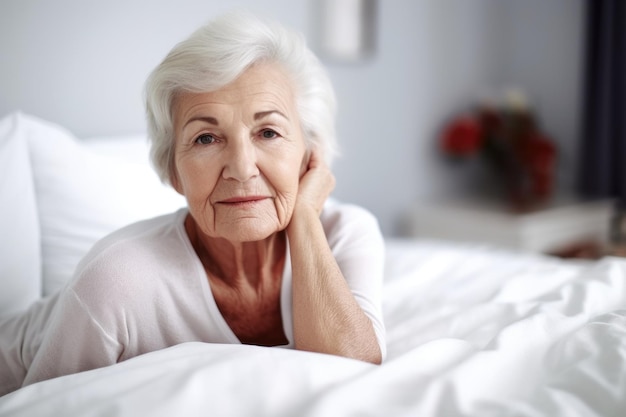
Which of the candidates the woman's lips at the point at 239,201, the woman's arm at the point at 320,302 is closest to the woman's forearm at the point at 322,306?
the woman's arm at the point at 320,302

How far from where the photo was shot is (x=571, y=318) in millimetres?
1222

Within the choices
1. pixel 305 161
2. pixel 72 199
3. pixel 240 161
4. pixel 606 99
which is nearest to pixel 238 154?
pixel 240 161

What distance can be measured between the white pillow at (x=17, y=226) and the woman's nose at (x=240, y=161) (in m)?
0.67

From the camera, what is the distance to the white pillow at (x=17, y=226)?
149cm

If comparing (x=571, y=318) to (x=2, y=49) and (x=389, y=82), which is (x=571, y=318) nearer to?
(x=2, y=49)

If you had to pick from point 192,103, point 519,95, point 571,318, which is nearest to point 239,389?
point 192,103

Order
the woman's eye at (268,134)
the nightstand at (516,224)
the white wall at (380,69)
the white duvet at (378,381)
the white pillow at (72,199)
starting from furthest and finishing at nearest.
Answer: the nightstand at (516,224), the white wall at (380,69), the white pillow at (72,199), the woman's eye at (268,134), the white duvet at (378,381)

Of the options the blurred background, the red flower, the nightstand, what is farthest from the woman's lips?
the red flower

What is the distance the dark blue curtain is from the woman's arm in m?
2.63

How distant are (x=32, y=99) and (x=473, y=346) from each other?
1500mm

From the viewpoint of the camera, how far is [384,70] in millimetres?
3090

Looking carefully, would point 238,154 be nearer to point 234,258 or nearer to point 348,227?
point 234,258

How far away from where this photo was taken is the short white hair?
1150 mm

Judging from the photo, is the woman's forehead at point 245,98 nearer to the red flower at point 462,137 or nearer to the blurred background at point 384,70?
the blurred background at point 384,70
